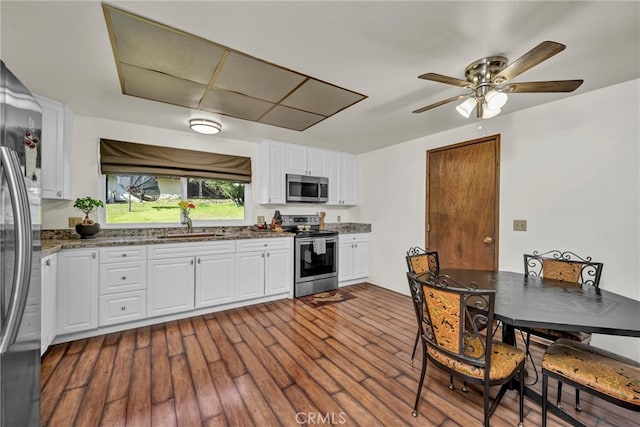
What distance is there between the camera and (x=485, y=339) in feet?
4.70

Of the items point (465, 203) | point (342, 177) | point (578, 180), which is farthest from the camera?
point (342, 177)

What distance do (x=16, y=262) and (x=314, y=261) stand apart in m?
3.09

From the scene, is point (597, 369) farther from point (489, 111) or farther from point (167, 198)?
point (167, 198)

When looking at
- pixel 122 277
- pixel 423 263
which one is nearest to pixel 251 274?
pixel 122 277

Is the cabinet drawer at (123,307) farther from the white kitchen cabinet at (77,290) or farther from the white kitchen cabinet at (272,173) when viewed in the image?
the white kitchen cabinet at (272,173)

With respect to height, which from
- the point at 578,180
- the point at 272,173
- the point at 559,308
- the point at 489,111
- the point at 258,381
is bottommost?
the point at 258,381

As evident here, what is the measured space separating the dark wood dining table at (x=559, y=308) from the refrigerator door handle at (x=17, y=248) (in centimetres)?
222

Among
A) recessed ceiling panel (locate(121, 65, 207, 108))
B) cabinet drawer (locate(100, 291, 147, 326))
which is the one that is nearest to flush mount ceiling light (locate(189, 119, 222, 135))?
recessed ceiling panel (locate(121, 65, 207, 108))

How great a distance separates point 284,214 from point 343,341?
7.92 feet

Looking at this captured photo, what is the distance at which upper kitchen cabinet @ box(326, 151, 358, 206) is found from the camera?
454cm

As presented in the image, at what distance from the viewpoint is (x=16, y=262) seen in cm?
104

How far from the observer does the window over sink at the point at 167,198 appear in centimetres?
320

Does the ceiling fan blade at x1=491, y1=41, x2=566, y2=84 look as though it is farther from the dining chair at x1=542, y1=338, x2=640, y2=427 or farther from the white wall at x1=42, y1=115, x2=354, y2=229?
the white wall at x1=42, y1=115, x2=354, y2=229

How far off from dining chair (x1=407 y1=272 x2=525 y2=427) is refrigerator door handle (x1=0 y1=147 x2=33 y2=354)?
187cm
